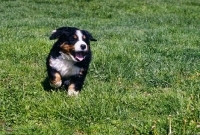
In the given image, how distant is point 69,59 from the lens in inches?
226

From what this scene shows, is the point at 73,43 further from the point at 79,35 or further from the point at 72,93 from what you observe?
the point at 72,93

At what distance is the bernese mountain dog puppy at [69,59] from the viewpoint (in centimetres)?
562

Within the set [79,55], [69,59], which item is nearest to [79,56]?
[79,55]

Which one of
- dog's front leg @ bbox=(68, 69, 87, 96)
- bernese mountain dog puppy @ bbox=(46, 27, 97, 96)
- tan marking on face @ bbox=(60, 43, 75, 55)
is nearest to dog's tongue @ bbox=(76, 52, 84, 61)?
bernese mountain dog puppy @ bbox=(46, 27, 97, 96)

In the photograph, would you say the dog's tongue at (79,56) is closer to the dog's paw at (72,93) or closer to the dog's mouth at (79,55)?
the dog's mouth at (79,55)

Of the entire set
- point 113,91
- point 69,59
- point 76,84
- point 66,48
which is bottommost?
point 113,91

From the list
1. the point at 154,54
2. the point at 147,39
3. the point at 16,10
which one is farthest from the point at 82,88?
the point at 16,10

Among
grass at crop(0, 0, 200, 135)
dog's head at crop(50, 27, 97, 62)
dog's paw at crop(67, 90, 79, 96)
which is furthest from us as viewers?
dog's paw at crop(67, 90, 79, 96)

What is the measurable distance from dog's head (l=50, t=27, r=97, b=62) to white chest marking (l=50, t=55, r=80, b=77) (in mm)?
113

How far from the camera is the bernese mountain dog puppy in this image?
18.5ft

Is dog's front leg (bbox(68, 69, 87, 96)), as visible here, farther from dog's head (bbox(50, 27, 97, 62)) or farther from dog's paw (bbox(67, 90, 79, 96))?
dog's head (bbox(50, 27, 97, 62))

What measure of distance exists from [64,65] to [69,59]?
14cm

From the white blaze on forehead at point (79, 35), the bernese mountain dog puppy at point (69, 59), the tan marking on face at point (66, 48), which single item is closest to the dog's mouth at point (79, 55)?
the bernese mountain dog puppy at point (69, 59)

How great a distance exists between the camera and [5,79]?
659 centimetres
